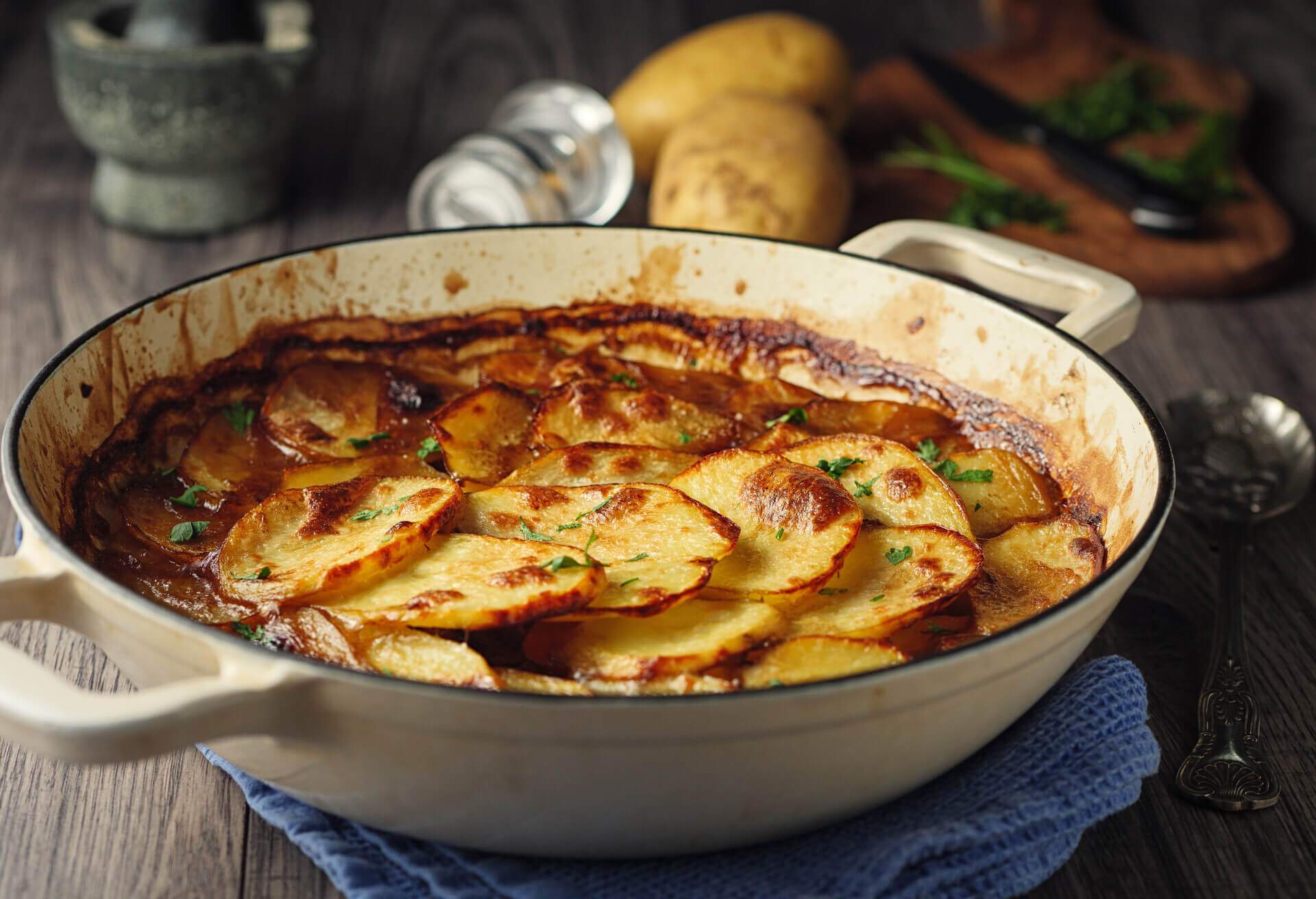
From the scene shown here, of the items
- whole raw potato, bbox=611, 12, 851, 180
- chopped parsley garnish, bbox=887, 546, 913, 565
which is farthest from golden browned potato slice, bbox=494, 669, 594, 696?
whole raw potato, bbox=611, 12, 851, 180

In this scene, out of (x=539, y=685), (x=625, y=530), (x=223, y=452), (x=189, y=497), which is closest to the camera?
(x=539, y=685)

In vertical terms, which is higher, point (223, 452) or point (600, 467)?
point (600, 467)

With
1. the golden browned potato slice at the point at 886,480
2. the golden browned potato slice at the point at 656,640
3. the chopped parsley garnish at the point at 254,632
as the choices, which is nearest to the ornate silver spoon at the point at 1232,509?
the golden browned potato slice at the point at 886,480

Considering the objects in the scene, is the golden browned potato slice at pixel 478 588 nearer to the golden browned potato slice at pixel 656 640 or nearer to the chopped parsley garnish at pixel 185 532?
the golden browned potato slice at pixel 656 640

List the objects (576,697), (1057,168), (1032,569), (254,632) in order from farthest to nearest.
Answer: (1057,168) < (1032,569) < (254,632) < (576,697)

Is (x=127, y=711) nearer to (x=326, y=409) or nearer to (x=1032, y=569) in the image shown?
(x=326, y=409)

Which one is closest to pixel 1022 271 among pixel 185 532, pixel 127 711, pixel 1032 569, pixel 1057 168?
pixel 1032 569
